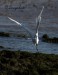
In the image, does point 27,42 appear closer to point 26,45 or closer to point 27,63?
point 26,45

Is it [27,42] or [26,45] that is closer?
[26,45]

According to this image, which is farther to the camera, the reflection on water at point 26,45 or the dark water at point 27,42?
the dark water at point 27,42

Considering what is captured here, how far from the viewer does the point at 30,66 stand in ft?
76.5

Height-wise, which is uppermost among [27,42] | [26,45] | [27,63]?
[27,63]

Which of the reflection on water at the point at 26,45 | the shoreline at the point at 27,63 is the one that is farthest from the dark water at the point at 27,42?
the shoreline at the point at 27,63

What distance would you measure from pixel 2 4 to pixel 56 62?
78.0 feet

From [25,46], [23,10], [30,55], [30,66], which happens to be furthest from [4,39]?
A: [23,10]

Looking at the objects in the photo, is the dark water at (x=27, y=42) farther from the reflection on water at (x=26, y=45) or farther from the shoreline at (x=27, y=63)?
the shoreline at (x=27, y=63)

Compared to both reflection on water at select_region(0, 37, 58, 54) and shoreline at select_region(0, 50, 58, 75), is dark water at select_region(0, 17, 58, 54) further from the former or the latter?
shoreline at select_region(0, 50, 58, 75)

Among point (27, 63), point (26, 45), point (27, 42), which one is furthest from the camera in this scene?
point (27, 42)

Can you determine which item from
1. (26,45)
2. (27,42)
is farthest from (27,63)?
(27,42)

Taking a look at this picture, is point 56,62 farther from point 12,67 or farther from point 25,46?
point 25,46

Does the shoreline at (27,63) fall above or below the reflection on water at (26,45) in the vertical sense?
above

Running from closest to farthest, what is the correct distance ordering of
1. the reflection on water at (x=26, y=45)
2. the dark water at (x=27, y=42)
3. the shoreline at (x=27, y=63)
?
the shoreline at (x=27, y=63)
the reflection on water at (x=26, y=45)
the dark water at (x=27, y=42)
